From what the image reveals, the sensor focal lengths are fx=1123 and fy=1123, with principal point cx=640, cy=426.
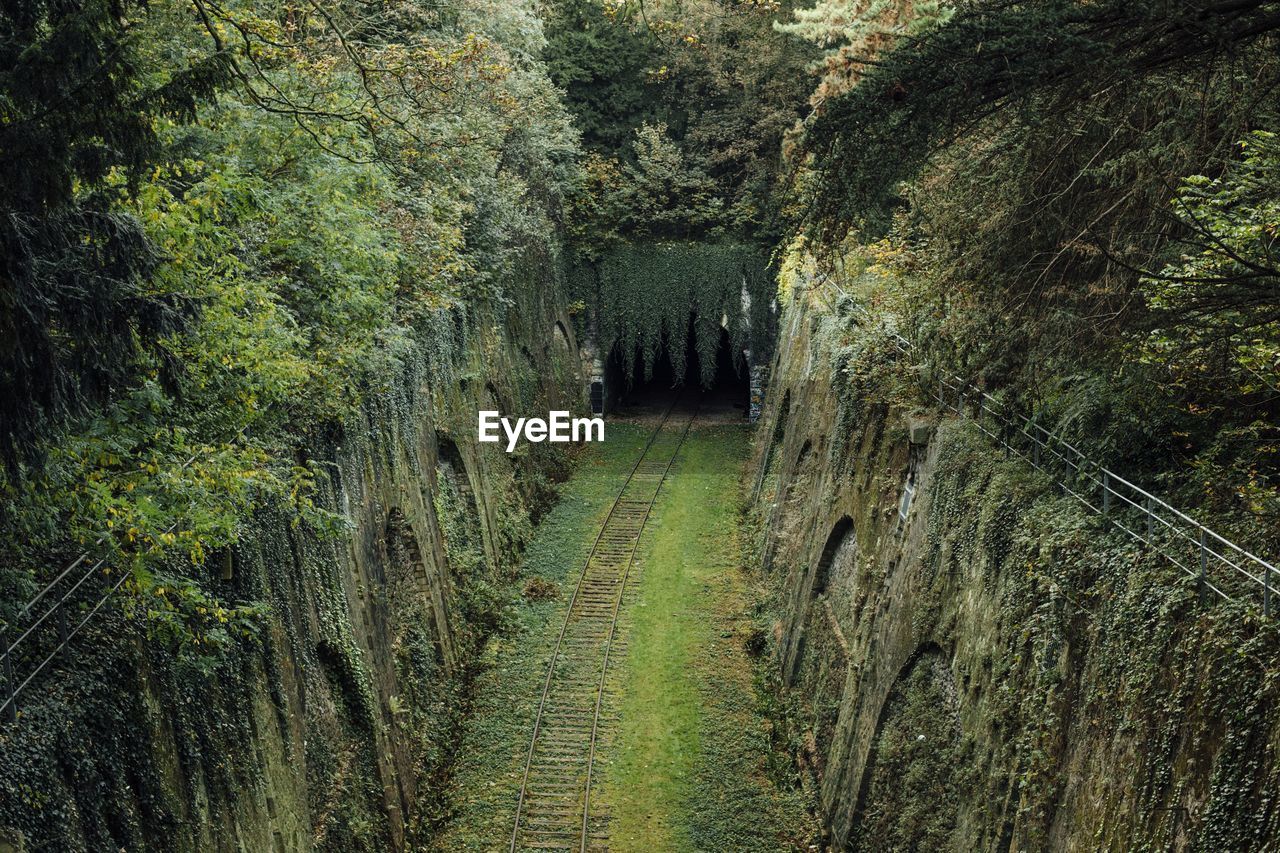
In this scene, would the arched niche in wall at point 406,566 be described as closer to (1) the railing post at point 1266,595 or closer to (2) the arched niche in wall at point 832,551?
(2) the arched niche in wall at point 832,551

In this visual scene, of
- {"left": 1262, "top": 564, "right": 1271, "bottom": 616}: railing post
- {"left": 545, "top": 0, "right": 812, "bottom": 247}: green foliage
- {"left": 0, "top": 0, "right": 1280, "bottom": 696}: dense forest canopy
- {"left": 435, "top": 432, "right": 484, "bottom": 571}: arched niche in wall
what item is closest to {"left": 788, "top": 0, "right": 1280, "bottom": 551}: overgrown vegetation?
{"left": 0, "top": 0, "right": 1280, "bottom": 696}: dense forest canopy

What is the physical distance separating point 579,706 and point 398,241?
8.46m

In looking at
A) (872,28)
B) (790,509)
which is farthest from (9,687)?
(790,509)

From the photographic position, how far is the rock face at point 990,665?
7324mm

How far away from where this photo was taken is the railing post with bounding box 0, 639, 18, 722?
732 centimetres

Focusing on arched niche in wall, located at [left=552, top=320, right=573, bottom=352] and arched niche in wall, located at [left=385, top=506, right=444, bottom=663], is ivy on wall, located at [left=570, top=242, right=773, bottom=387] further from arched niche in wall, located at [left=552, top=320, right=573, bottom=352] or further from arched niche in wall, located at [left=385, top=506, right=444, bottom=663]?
arched niche in wall, located at [left=385, top=506, right=444, bottom=663]

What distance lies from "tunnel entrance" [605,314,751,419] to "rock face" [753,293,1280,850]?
1619 centimetres

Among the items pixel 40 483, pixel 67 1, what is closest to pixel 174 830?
pixel 40 483

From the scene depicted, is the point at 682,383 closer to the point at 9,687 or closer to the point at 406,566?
the point at 406,566

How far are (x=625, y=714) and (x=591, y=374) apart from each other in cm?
1912

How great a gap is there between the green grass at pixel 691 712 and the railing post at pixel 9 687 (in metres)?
9.97

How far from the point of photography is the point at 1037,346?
11.0 metres

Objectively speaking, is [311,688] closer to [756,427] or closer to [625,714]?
[625,714]

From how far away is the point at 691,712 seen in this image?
19.4 m
